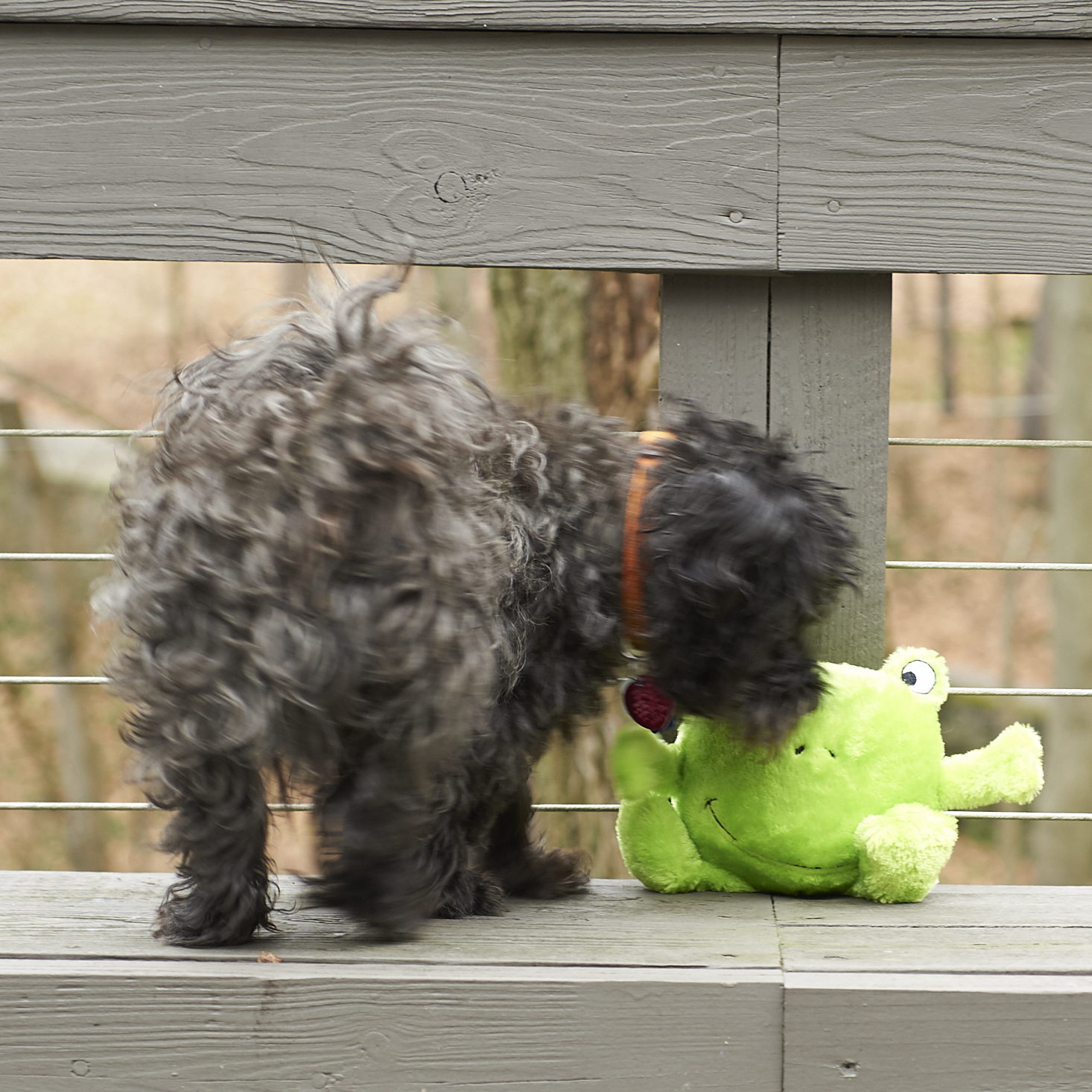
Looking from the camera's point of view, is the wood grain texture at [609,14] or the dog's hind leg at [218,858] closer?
the dog's hind leg at [218,858]

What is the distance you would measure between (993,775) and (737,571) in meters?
0.59

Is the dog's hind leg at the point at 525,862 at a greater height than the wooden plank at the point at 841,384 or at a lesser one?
lesser

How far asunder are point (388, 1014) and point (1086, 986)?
83 centimetres

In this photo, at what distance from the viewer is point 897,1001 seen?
1.38 meters

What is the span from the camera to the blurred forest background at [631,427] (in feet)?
12.8

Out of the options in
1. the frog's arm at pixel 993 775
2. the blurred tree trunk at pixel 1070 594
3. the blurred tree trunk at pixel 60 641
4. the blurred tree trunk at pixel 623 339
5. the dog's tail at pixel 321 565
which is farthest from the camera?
the blurred tree trunk at pixel 60 641

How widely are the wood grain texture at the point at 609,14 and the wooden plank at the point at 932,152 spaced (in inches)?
1.1

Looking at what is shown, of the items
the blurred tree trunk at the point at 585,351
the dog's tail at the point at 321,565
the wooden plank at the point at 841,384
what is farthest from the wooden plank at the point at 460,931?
the blurred tree trunk at the point at 585,351

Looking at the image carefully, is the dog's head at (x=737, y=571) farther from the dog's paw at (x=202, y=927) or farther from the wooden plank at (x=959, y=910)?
the dog's paw at (x=202, y=927)

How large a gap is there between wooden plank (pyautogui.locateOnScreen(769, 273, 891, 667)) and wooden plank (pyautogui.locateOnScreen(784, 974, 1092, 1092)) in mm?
603

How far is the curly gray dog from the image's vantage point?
136 cm

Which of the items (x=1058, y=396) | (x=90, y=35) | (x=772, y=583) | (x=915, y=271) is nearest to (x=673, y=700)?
(x=772, y=583)

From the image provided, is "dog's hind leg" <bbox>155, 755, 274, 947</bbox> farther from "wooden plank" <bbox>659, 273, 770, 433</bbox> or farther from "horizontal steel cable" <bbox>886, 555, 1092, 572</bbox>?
"horizontal steel cable" <bbox>886, 555, 1092, 572</bbox>

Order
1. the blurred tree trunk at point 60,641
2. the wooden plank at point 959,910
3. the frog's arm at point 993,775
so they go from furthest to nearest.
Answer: the blurred tree trunk at point 60,641
the frog's arm at point 993,775
the wooden plank at point 959,910
